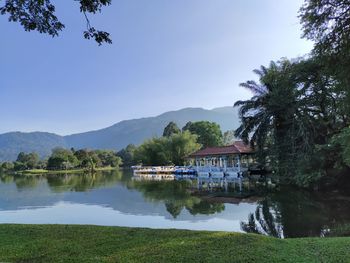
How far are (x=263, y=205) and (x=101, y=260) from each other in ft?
40.3

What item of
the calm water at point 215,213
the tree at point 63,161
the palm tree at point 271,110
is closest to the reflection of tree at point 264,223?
the calm water at point 215,213

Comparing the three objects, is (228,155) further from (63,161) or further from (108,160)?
(108,160)

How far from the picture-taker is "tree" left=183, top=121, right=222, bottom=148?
6412cm

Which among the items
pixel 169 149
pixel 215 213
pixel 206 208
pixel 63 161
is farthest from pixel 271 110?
pixel 63 161

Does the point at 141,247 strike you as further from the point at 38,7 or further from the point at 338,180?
the point at 338,180

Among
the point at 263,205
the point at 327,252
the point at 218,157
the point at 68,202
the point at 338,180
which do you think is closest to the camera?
the point at 327,252

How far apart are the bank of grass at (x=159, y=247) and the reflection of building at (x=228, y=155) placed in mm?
29047

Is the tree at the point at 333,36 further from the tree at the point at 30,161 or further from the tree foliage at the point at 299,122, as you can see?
the tree at the point at 30,161

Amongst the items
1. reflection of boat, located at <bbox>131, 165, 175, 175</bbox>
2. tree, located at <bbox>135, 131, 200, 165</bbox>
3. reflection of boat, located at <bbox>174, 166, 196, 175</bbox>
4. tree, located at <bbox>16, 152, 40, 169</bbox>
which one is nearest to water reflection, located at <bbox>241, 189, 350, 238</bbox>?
reflection of boat, located at <bbox>174, 166, 196, 175</bbox>

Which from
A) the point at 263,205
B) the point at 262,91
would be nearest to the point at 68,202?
the point at 263,205

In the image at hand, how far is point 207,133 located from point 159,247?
5947 centimetres

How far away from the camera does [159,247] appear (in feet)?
19.4

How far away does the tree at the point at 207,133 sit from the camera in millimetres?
64125

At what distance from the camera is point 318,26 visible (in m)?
10.7
